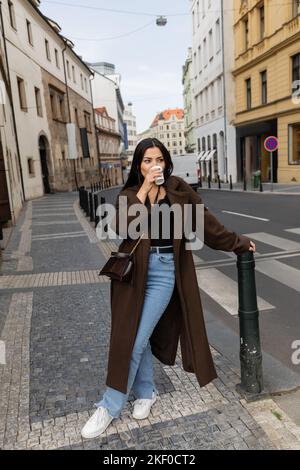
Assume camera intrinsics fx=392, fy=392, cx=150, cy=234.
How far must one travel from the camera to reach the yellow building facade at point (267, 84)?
20.5 meters

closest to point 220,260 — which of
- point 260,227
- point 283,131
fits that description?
point 260,227

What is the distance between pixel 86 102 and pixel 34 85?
18.1m

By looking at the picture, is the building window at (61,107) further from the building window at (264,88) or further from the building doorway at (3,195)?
the building doorway at (3,195)

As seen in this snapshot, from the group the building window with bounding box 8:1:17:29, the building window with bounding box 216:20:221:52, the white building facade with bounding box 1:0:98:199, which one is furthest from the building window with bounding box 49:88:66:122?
the building window with bounding box 216:20:221:52

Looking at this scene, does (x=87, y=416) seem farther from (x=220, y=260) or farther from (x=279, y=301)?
(x=220, y=260)

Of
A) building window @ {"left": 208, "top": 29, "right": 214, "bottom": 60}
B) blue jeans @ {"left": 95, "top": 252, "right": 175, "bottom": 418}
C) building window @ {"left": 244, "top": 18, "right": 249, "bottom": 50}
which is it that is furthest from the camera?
building window @ {"left": 208, "top": 29, "right": 214, "bottom": 60}

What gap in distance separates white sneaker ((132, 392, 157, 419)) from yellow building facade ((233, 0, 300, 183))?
1933cm

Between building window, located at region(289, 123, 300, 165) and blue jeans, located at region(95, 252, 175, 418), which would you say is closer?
blue jeans, located at region(95, 252, 175, 418)

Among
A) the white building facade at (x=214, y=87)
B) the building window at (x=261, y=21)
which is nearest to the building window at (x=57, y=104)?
the white building facade at (x=214, y=87)

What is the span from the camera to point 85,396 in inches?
113

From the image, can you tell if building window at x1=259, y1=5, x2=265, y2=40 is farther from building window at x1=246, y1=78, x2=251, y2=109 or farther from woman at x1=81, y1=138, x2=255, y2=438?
woman at x1=81, y1=138, x2=255, y2=438

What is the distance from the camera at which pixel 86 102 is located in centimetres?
4328

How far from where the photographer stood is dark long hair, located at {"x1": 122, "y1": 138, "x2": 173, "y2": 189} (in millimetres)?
2242
